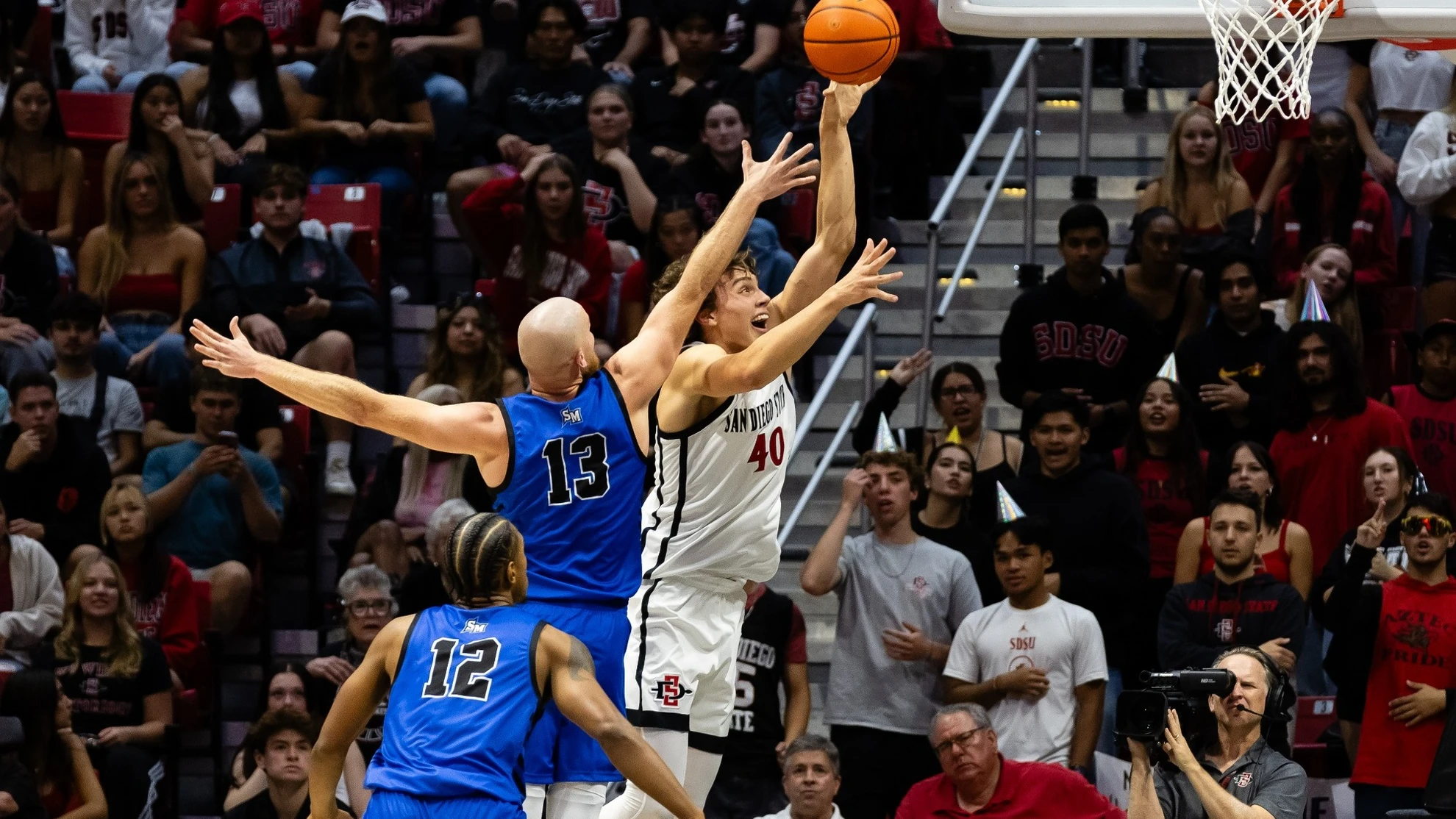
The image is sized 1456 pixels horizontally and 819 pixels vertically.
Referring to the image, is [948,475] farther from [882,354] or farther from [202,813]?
[202,813]

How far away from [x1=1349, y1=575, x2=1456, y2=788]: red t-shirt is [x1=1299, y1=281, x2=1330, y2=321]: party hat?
2.02 m

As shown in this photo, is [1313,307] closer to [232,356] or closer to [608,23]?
[608,23]

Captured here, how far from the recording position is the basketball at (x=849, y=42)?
7719 mm

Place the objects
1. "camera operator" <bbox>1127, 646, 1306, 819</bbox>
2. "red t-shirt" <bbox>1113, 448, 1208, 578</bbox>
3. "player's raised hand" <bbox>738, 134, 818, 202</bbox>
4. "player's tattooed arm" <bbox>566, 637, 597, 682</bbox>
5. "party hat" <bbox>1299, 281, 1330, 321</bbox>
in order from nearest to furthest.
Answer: "player's tattooed arm" <bbox>566, 637, 597, 682</bbox>
"camera operator" <bbox>1127, 646, 1306, 819</bbox>
"player's raised hand" <bbox>738, 134, 818, 202</bbox>
"red t-shirt" <bbox>1113, 448, 1208, 578</bbox>
"party hat" <bbox>1299, 281, 1330, 321</bbox>

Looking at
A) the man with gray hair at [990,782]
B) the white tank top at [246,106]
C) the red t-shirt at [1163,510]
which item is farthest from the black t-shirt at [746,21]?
the man with gray hair at [990,782]

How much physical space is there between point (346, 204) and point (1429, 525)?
700cm

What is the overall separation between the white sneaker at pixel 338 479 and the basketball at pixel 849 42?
17.5ft

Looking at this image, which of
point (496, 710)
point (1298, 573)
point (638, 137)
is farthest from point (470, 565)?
point (638, 137)

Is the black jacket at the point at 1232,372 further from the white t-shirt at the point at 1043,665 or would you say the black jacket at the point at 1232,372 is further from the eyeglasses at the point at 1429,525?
the white t-shirt at the point at 1043,665

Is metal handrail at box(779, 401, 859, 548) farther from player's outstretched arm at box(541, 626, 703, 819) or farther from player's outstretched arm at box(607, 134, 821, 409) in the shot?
player's outstretched arm at box(541, 626, 703, 819)

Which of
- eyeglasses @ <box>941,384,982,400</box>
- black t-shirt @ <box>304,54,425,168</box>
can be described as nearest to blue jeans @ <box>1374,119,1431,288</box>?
eyeglasses @ <box>941,384,982,400</box>

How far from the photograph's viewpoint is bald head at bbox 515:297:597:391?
6.89m

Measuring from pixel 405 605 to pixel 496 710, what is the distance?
4.07 m

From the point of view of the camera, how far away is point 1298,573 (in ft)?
33.0
